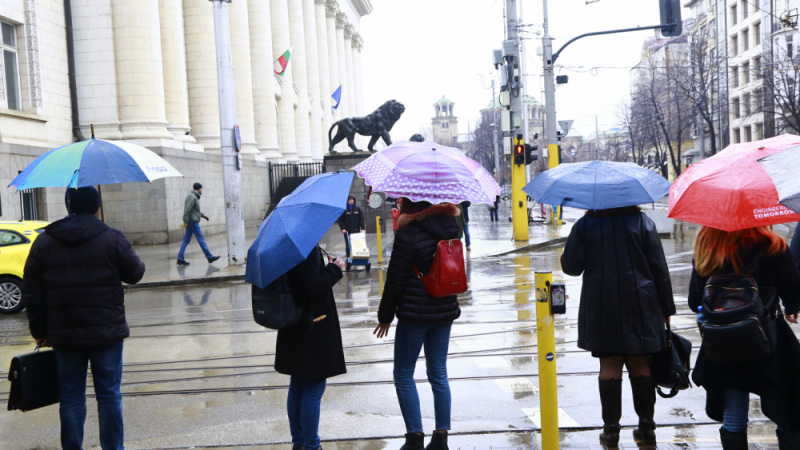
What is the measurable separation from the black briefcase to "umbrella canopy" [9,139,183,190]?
1.12m

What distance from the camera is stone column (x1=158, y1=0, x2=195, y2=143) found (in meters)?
24.9

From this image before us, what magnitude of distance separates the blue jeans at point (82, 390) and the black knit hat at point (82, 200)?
86cm

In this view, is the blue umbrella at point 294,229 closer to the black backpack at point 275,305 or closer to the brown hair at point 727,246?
the black backpack at point 275,305

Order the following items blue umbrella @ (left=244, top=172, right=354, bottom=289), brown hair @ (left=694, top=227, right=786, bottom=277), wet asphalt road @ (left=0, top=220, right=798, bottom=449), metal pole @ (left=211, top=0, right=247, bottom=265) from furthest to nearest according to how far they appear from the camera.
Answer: metal pole @ (left=211, top=0, right=247, bottom=265)
wet asphalt road @ (left=0, top=220, right=798, bottom=449)
blue umbrella @ (left=244, top=172, right=354, bottom=289)
brown hair @ (left=694, top=227, right=786, bottom=277)

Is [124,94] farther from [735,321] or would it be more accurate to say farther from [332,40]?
[332,40]

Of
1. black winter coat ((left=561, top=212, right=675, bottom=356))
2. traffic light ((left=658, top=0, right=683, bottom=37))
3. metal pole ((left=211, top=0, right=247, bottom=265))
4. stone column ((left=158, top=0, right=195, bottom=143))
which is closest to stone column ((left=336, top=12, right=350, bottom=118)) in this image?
stone column ((left=158, top=0, right=195, bottom=143))

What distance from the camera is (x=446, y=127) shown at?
173125 mm

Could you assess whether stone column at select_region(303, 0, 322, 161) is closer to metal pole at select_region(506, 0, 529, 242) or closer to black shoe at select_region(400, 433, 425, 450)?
metal pole at select_region(506, 0, 529, 242)

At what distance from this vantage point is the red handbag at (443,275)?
4414 mm

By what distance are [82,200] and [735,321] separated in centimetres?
383

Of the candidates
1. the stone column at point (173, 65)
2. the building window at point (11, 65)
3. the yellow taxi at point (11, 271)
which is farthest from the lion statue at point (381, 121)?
the yellow taxi at point (11, 271)

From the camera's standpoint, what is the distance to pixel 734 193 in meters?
3.51

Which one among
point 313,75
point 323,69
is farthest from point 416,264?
point 323,69

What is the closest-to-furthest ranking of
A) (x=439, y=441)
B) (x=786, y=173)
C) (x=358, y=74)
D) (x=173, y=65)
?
(x=786, y=173) < (x=439, y=441) < (x=173, y=65) < (x=358, y=74)
